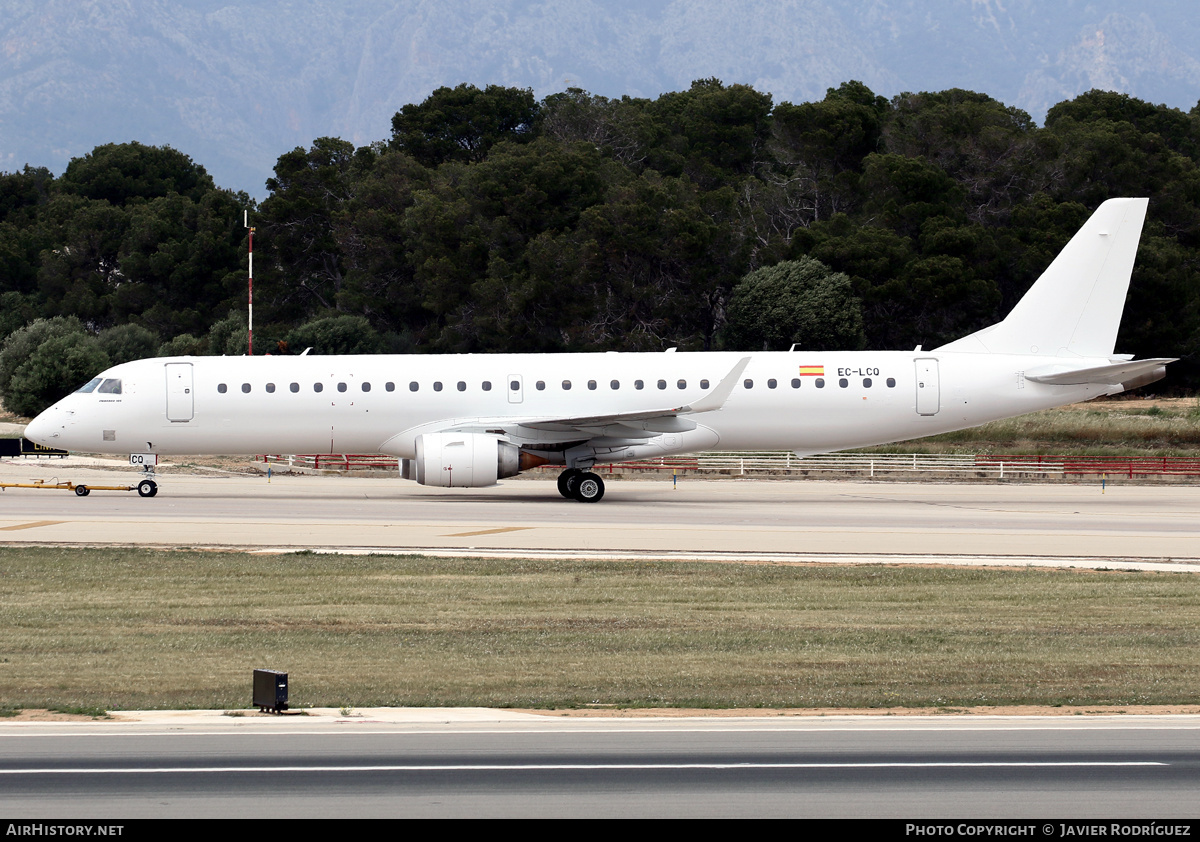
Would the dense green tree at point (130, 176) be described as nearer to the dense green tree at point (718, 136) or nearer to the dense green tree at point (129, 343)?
the dense green tree at point (129, 343)

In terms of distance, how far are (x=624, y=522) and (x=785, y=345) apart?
42.9 m

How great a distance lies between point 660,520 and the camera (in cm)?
2833

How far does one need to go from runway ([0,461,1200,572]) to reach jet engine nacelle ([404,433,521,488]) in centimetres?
76

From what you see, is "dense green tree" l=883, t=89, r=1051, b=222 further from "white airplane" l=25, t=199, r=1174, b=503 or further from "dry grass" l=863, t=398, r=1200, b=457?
"white airplane" l=25, t=199, r=1174, b=503

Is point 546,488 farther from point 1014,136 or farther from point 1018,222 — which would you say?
point 1014,136

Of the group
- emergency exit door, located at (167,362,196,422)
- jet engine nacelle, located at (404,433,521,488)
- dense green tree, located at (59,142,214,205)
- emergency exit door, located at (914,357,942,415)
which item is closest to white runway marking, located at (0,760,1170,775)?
jet engine nacelle, located at (404,433,521,488)

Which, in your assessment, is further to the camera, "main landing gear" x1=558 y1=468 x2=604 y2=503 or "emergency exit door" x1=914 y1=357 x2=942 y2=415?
"emergency exit door" x1=914 y1=357 x2=942 y2=415

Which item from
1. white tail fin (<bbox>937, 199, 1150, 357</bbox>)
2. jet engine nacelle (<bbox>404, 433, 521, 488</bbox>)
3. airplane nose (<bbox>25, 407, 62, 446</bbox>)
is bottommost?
jet engine nacelle (<bbox>404, 433, 521, 488</bbox>)

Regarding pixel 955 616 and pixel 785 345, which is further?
pixel 785 345

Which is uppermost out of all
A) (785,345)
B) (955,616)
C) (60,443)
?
(785,345)

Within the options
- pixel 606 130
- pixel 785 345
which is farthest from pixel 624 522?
pixel 606 130

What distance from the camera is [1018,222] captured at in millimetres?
75875

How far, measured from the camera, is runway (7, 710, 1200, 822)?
26.2ft

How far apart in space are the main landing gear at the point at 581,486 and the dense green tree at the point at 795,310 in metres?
36.1
